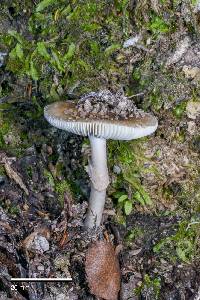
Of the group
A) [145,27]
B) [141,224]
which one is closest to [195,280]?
[141,224]

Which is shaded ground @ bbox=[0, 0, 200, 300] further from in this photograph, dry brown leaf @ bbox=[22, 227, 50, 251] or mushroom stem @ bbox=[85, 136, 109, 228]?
mushroom stem @ bbox=[85, 136, 109, 228]

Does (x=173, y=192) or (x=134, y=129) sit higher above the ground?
(x=134, y=129)

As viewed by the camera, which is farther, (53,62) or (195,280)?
(53,62)

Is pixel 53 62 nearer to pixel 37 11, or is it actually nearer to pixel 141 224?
pixel 37 11

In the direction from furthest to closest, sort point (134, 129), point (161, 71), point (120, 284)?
point (161, 71) → point (120, 284) → point (134, 129)

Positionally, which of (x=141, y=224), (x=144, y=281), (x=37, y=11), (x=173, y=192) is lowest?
(x=144, y=281)

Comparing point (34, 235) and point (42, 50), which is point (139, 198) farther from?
point (42, 50)
